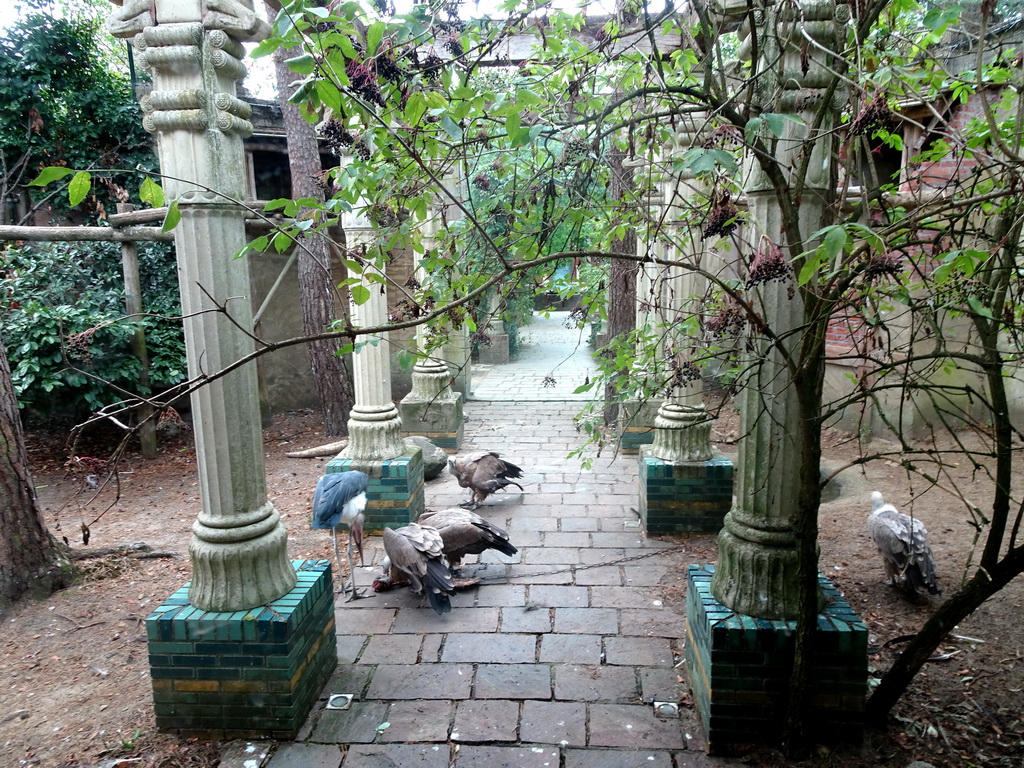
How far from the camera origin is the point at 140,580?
191 inches

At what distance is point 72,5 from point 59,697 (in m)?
11.7

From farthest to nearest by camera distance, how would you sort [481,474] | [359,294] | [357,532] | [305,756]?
1. [481,474]
2. [357,532]
3. [305,756]
4. [359,294]

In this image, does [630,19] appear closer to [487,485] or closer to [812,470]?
[487,485]

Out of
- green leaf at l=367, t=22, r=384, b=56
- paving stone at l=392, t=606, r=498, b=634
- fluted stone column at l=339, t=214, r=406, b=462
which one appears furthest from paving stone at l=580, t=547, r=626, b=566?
green leaf at l=367, t=22, r=384, b=56

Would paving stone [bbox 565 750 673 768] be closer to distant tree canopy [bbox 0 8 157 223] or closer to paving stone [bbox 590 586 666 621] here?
paving stone [bbox 590 586 666 621]

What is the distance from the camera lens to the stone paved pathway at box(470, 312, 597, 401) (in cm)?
1183

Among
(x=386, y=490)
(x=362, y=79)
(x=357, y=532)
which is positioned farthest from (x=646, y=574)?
(x=362, y=79)

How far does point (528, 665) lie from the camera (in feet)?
12.0

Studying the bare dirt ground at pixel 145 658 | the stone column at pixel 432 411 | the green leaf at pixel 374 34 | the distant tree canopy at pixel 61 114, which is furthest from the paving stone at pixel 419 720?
the distant tree canopy at pixel 61 114

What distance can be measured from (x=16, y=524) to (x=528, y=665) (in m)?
3.48

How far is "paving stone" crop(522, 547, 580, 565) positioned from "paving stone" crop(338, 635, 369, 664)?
1.46 m

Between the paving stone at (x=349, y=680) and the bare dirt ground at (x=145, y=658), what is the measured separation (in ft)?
1.99

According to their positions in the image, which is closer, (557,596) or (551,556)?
(557,596)

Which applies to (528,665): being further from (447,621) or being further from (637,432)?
(637,432)
